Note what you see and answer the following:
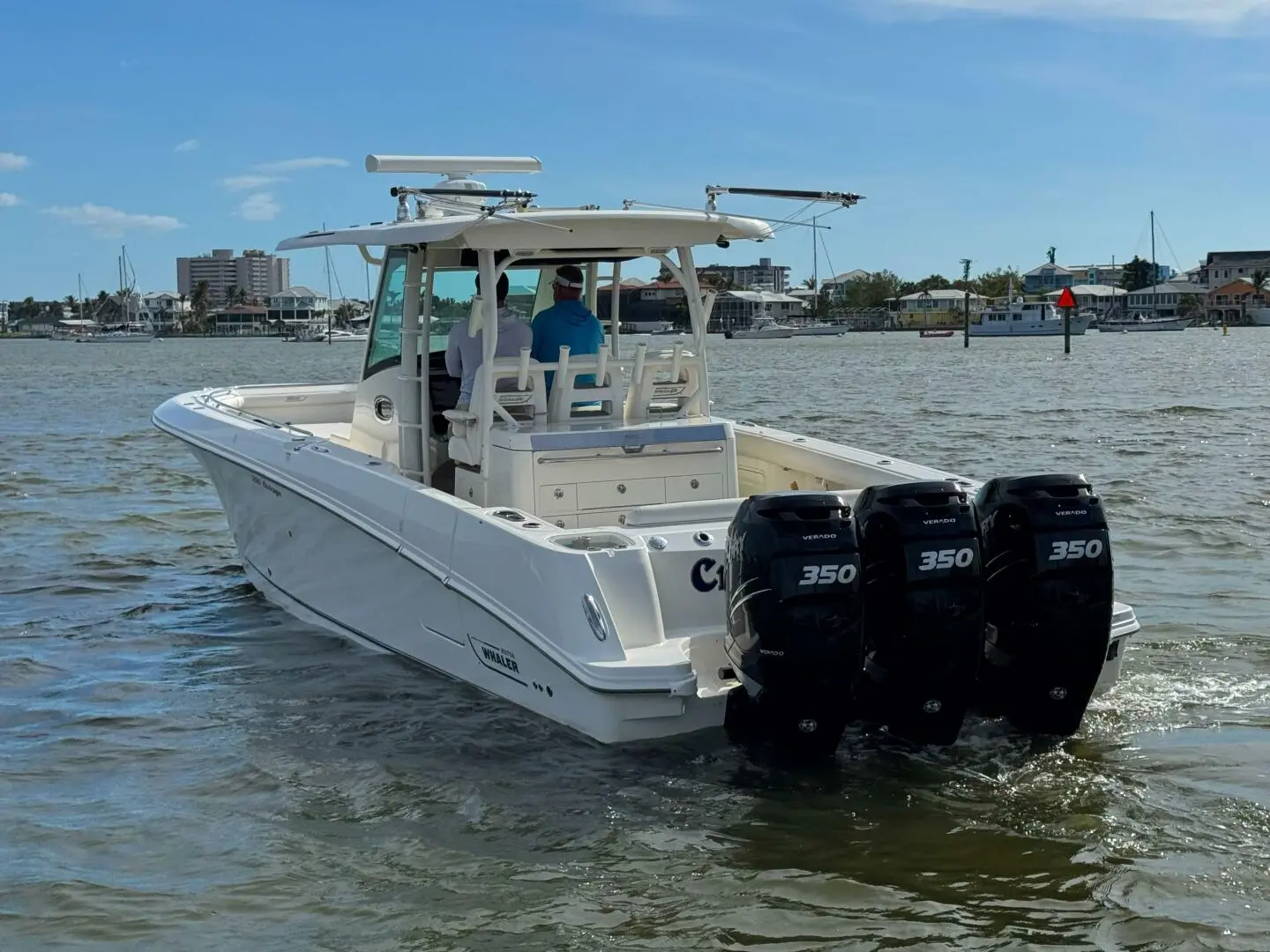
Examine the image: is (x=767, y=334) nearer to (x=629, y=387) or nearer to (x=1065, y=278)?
(x=1065, y=278)

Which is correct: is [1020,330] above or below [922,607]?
above

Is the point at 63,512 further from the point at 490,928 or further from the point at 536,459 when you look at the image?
the point at 490,928

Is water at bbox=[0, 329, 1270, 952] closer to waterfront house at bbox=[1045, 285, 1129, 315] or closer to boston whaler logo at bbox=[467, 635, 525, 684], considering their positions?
boston whaler logo at bbox=[467, 635, 525, 684]

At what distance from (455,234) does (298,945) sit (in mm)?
3679

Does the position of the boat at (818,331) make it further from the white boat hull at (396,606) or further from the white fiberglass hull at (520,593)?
the white fiberglass hull at (520,593)

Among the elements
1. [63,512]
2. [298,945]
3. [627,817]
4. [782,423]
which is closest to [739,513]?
[627,817]

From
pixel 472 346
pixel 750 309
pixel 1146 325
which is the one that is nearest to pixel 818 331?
pixel 750 309

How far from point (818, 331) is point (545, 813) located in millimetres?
122536

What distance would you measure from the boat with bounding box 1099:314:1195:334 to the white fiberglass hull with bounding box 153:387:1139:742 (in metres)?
117

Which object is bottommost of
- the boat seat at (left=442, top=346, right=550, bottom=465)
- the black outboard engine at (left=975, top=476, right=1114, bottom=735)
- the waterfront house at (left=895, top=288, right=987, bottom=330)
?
the black outboard engine at (left=975, top=476, right=1114, bottom=735)

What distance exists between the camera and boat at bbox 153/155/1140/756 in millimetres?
5625

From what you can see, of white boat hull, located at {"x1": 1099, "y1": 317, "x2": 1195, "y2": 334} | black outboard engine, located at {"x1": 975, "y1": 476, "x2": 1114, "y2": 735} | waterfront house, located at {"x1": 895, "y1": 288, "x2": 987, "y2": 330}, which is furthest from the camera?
waterfront house, located at {"x1": 895, "y1": 288, "x2": 987, "y2": 330}

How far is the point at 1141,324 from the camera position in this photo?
122 meters

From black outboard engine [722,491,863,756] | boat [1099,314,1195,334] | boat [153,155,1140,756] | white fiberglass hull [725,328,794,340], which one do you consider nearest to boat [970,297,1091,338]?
white fiberglass hull [725,328,794,340]
